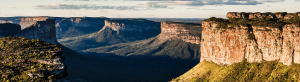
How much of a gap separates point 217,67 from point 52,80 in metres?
40.2

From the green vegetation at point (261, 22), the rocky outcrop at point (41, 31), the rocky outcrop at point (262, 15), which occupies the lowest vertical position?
the rocky outcrop at point (41, 31)

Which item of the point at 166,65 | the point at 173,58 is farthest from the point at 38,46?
the point at 173,58

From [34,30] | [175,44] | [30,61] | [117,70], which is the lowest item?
[117,70]

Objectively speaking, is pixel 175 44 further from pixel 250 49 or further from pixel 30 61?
pixel 30 61

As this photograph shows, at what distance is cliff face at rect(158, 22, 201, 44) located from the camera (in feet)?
554

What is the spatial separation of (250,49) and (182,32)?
403 ft

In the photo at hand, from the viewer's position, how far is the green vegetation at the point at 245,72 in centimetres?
4762

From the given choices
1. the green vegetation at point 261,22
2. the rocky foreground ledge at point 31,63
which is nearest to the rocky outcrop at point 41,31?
the green vegetation at point 261,22

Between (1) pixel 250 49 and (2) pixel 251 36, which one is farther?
(1) pixel 250 49

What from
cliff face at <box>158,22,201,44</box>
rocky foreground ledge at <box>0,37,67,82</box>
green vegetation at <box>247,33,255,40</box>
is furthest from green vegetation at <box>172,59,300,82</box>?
cliff face at <box>158,22,201,44</box>

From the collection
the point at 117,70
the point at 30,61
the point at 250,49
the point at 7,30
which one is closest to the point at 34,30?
the point at 7,30

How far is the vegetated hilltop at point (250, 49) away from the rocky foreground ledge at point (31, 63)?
3458cm

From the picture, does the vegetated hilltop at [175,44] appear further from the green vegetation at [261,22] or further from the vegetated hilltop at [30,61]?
the vegetated hilltop at [30,61]

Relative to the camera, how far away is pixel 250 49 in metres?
54.9
